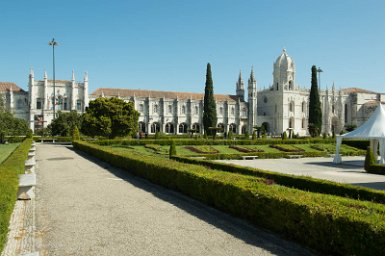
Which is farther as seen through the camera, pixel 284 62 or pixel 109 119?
pixel 284 62

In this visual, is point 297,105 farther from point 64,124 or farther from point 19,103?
point 19,103

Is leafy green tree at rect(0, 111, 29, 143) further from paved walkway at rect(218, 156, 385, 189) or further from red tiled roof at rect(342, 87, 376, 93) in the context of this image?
red tiled roof at rect(342, 87, 376, 93)

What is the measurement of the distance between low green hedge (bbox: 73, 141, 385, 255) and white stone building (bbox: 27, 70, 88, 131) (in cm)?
6006

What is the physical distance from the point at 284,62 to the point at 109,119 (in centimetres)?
5519

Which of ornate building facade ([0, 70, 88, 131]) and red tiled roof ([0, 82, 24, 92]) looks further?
red tiled roof ([0, 82, 24, 92])

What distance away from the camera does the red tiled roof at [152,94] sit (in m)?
73.4

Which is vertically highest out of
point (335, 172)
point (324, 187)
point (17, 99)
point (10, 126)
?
point (17, 99)

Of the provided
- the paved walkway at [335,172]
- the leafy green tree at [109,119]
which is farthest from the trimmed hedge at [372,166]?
the leafy green tree at [109,119]

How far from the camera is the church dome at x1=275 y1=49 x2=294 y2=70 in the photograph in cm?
8356

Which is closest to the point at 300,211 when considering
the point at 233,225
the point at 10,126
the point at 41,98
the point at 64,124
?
the point at 233,225

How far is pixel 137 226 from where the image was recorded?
24.5ft

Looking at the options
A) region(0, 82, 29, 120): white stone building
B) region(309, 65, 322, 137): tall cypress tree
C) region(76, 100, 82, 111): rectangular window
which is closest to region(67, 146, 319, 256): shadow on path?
region(309, 65, 322, 137): tall cypress tree

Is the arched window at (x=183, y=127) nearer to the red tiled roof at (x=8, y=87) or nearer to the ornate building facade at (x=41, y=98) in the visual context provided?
the ornate building facade at (x=41, y=98)

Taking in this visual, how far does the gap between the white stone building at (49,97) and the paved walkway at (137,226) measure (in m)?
57.6
